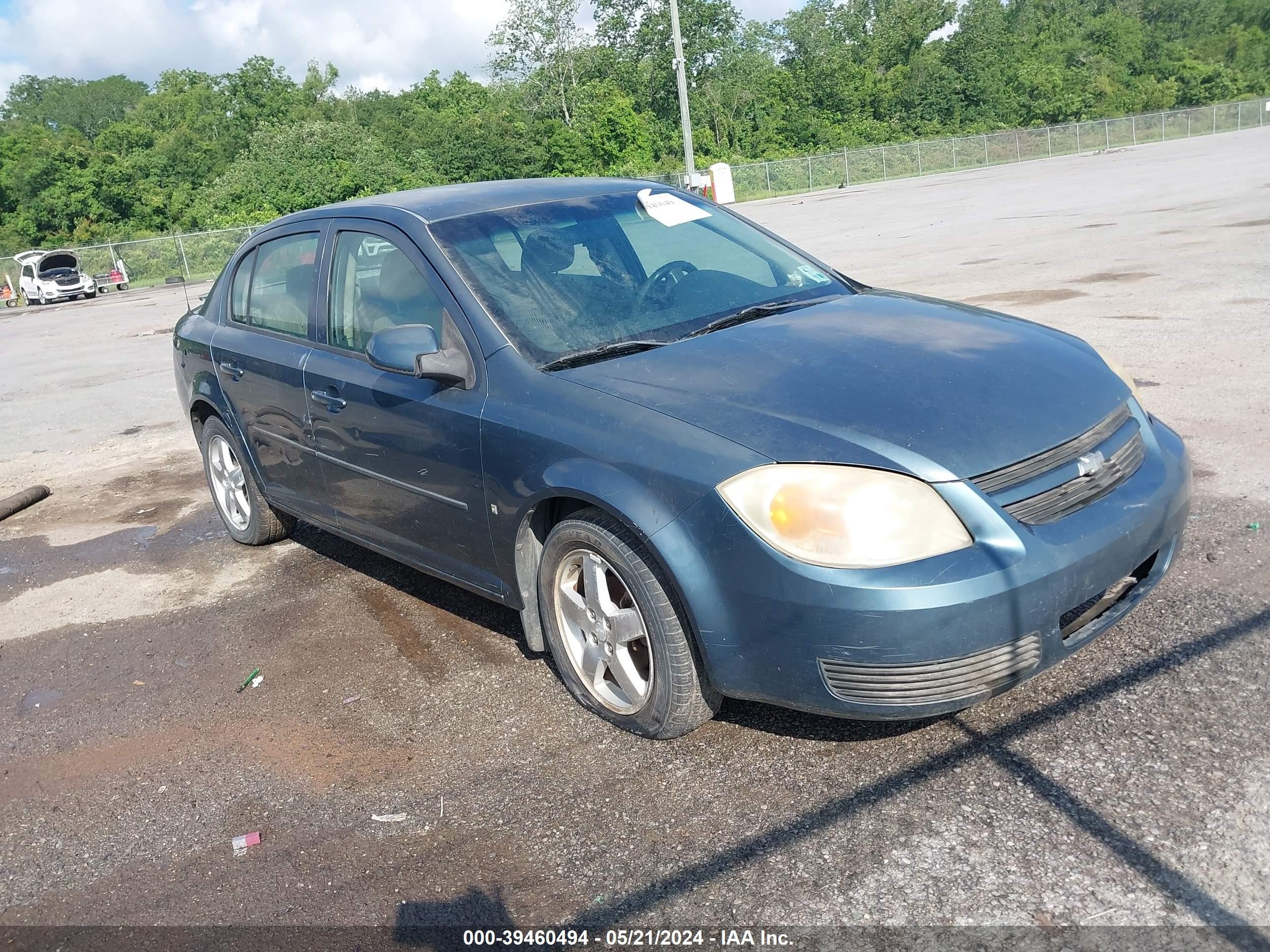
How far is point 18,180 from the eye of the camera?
6162 cm

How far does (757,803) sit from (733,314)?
1.83 metres

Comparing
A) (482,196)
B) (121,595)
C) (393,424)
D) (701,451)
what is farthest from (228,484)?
(701,451)

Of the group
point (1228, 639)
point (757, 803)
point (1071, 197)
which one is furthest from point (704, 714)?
point (1071, 197)

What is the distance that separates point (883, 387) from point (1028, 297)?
7.91 meters

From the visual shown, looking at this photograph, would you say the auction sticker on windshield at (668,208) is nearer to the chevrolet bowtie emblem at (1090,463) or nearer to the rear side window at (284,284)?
the rear side window at (284,284)

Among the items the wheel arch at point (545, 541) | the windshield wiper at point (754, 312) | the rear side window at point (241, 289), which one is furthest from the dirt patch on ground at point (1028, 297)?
the wheel arch at point (545, 541)

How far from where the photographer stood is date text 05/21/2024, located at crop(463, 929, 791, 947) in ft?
8.50

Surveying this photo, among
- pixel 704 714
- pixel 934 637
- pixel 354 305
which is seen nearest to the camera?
pixel 934 637

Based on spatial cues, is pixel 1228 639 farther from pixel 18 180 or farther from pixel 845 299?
pixel 18 180

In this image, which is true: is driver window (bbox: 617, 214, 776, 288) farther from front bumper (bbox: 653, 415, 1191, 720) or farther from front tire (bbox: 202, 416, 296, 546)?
front tire (bbox: 202, 416, 296, 546)

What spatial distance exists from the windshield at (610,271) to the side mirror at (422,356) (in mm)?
196

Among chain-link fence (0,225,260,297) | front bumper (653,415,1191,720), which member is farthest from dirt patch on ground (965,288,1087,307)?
chain-link fence (0,225,260,297)

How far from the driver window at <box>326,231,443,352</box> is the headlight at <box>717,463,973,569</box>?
1579mm

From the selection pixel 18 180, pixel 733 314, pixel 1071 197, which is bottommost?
pixel 1071 197
